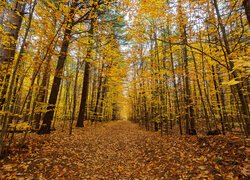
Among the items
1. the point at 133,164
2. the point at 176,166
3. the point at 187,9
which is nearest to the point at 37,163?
the point at 133,164

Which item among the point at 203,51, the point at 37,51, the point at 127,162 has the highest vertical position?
the point at 203,51

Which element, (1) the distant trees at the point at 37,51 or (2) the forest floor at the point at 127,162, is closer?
(2) the forest floor at the point at 127,162

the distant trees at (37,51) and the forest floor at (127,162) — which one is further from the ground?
the distant trees at (37,51)

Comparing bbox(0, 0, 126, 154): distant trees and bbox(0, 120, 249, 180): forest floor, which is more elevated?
bbox(0, 0, 126, 154): distant trees

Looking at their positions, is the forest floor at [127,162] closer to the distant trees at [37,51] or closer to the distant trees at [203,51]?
the distant trees at [37,51]

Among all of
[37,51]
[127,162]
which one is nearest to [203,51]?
[127,162]

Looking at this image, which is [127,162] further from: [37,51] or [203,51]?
[203,51]

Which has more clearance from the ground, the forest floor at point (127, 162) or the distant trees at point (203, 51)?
the distant trees at point (203, 51)

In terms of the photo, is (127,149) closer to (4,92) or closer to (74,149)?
(74,149)

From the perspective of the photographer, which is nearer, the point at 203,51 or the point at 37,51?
the point at 37,51

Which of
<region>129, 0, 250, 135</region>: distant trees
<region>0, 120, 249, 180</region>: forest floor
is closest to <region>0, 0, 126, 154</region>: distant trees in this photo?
<region>0, 120, 249, 180</region>: forest floor

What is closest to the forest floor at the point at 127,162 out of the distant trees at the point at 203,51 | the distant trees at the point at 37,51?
the distant trees at the point at 37,51

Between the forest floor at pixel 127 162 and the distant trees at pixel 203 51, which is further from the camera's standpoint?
the distant trees at pixel 203 51

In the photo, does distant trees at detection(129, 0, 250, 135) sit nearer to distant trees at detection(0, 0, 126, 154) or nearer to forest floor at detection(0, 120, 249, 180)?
forest floor at detection(0, 120, 249, 180)
